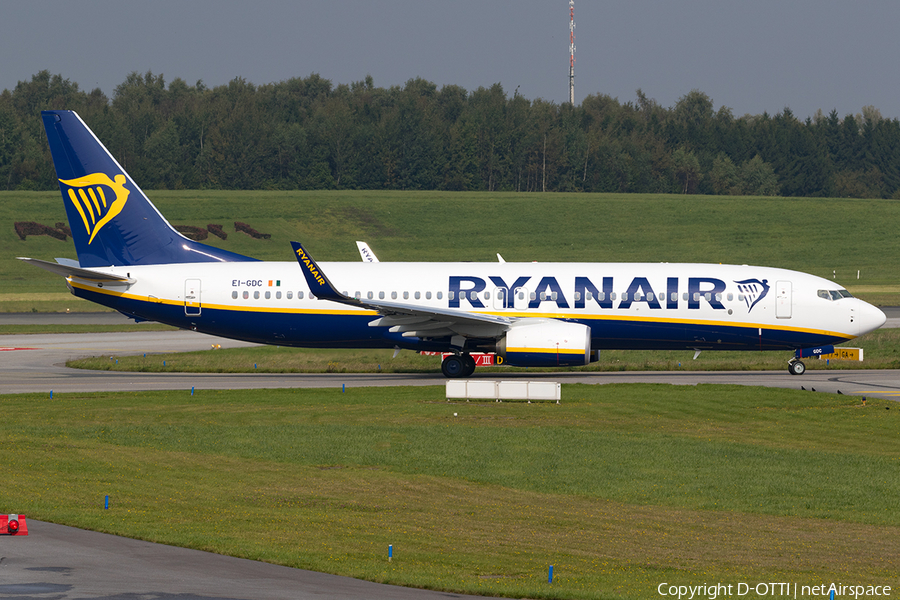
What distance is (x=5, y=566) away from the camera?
1360 cm

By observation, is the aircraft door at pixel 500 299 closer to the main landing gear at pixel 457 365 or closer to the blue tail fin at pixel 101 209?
the main landing gear at pixel 457 365

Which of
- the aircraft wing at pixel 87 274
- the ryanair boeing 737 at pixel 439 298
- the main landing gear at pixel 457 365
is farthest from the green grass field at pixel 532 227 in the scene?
the main landing gear at pixel 457 365

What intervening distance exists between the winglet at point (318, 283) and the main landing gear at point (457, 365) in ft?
17.8

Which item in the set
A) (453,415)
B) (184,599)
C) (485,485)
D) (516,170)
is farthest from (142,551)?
(516,170)

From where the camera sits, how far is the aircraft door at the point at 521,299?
3922 cm

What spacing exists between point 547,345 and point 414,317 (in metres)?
5.18

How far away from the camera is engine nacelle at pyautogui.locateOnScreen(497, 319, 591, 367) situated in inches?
1457

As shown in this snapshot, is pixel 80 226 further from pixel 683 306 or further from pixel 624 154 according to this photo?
pixel 624 154

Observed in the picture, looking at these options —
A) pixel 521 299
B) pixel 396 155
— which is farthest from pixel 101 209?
pixel 396 155

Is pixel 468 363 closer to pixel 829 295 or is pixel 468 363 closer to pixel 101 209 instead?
pixel 829 295

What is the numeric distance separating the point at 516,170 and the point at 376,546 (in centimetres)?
17450

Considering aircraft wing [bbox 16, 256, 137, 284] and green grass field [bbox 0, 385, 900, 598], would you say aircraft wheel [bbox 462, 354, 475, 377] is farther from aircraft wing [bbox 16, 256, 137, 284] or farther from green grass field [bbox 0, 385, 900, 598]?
aircraft wing [bbox 16, 256, 137, 284]

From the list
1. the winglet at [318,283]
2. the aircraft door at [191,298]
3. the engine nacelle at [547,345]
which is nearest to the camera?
the winglet at [318,283]

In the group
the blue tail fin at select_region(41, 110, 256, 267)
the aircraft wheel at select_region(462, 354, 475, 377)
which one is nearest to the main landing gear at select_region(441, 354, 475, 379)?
the aircraft wheel at select_region(462, 354, 475, 377)
